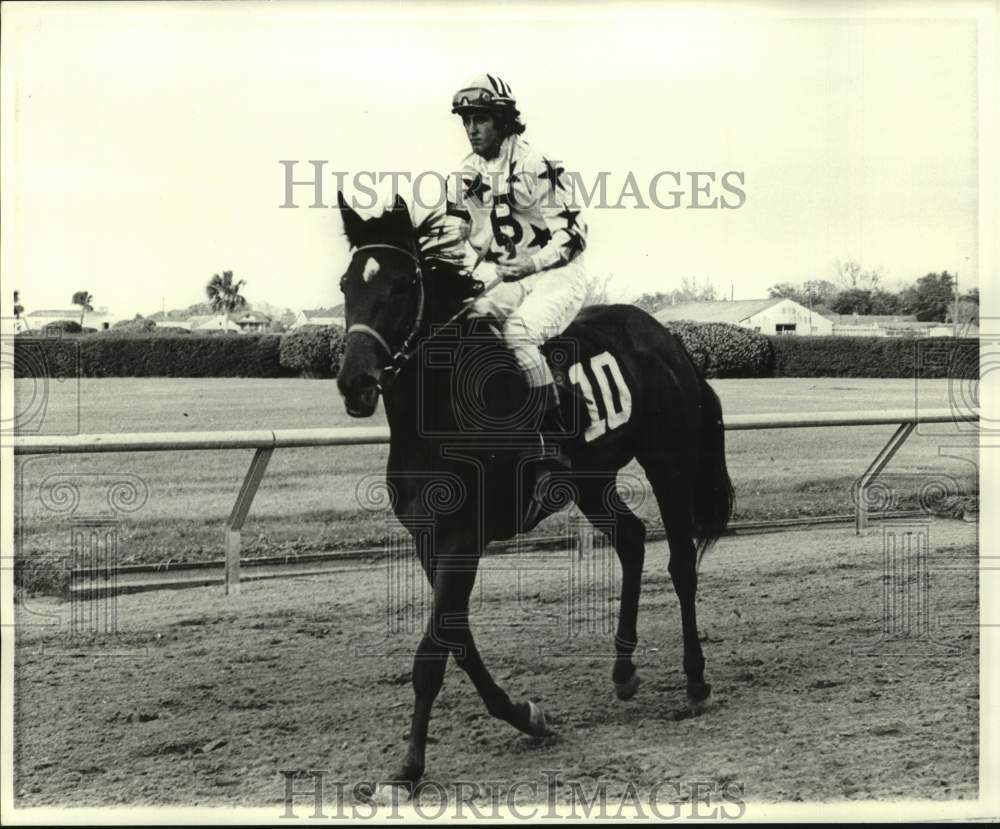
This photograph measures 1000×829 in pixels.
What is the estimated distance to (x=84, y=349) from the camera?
486 cm

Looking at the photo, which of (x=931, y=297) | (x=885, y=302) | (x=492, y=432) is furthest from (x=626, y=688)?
(x=931, y=297)

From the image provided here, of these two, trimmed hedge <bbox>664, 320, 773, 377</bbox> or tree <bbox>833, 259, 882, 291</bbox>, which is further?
trimmed hedge <bbox>664, 320, 773, 377</bbox>

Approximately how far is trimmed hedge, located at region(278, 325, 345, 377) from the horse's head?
1070mm

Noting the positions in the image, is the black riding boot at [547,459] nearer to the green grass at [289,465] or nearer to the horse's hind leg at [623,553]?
the horse's hind leg at [623,553]

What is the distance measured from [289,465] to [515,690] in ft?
6.22

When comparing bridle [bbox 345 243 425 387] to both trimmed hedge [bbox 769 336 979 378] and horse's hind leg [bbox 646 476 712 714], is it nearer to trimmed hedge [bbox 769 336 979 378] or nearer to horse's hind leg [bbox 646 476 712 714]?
horse's hind leg [bbox 646 476 712 714]

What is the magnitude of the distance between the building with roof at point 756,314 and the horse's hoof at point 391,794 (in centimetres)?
242

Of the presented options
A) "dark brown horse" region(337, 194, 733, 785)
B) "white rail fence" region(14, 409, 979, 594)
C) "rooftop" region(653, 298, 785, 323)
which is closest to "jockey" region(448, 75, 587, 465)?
"dark brown horse" region(337, 194, 733, 785)

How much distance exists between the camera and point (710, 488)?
513 centimetres

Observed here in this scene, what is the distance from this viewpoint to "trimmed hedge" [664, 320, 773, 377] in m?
5.22

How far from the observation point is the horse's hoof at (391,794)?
4.39m

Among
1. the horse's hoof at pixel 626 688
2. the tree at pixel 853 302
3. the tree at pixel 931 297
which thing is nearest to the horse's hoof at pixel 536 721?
the horse's hoof at pixel 626 688

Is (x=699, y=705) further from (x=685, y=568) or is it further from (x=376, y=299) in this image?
(x=376, y=299)

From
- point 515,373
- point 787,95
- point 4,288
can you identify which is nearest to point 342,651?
point 515,373
